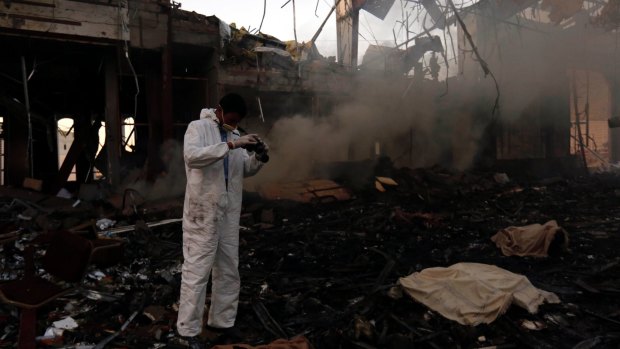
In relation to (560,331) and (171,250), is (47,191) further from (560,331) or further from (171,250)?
(560,331)

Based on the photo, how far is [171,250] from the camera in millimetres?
5680

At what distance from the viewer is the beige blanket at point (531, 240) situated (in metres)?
5.14

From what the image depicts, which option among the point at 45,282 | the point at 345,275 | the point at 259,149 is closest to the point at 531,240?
the point at 345,275

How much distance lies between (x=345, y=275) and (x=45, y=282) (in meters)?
3.05

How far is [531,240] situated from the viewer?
5.23m

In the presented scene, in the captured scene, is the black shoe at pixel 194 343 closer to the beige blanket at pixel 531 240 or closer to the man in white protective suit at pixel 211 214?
the man in white protective suit at pixel 211 214

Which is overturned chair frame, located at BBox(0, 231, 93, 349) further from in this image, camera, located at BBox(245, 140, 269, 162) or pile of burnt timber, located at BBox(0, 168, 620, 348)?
camera, located at BBox(245, 140, 269, 162)

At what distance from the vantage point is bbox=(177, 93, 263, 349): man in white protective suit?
113 inches

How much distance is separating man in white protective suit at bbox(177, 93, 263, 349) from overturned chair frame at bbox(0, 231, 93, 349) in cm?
75

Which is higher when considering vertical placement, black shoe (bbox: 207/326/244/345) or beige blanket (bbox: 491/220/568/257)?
beige blanket (bbox: 491/220/568/257)

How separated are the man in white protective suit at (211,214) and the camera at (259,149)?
35 millimetres

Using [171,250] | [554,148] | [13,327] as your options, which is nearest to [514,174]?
[554,148]

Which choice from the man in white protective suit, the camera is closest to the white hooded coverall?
the man in white protective suit

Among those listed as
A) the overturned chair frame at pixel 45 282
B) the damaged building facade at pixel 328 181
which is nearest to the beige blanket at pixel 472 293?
the damaged building facade at pixel 328 181
